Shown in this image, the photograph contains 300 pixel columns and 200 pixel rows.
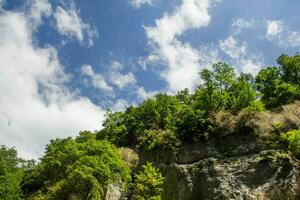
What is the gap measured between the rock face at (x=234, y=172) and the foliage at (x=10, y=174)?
774 inches

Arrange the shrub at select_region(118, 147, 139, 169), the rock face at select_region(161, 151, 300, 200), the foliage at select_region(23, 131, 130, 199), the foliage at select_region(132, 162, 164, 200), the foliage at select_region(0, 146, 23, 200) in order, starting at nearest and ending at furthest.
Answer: the rock face at select_region(161, 151, 300, 200), the foliage at select_region(132, 162, 164, 200), the foliage at select_region(23, 131, 130, 199), the shrub at select_region(118, 147, 139, 169), the foliage at select_region(0, 146, 23, 200)

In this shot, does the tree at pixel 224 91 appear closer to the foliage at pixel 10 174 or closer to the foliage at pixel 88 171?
the foliage at pixel 88 171

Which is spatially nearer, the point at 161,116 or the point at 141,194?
the point at 141,194

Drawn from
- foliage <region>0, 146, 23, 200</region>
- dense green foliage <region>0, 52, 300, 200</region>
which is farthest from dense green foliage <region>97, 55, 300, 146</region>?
foliage <region>0, 146, 23, 200</region>

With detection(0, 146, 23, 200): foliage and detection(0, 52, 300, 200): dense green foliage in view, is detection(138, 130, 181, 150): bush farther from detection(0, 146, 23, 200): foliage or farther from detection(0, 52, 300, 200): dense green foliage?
detection(0, 146, 23, 200): foliage

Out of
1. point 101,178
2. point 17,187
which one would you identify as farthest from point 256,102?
point 17,187

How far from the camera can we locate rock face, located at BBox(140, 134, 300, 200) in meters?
33.3

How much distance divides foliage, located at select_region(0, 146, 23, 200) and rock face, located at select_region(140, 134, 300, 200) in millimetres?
19664

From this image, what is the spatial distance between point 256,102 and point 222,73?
7.07 m

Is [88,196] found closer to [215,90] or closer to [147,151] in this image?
[147,151]

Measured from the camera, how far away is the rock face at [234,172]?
3331 centimetres

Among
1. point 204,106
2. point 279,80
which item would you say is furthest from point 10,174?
point 279,80

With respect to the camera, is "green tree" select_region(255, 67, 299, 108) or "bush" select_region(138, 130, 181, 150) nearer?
"bush" select_region(138, 130, 181, 150)

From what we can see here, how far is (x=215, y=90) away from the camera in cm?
4922
